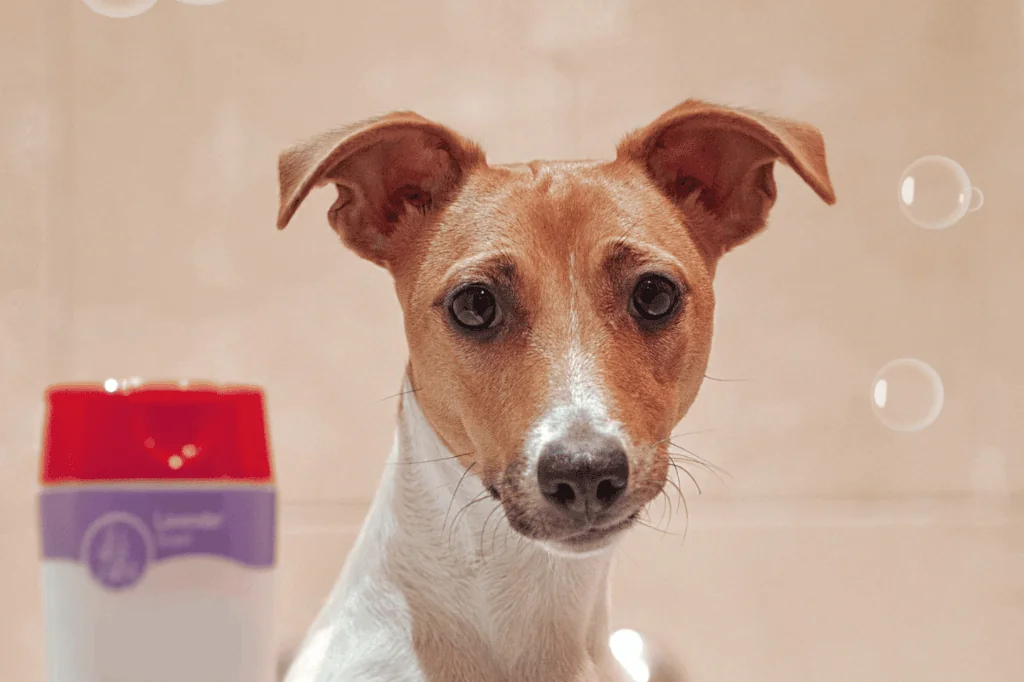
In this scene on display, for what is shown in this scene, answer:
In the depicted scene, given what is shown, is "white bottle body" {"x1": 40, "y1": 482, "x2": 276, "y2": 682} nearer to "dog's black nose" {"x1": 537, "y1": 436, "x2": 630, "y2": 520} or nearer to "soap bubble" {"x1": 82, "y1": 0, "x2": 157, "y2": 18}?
"dog's black nose" {"x1": 537, "y1": 436, "x2": 630, "y2": 520}

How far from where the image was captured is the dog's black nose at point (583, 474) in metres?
0.75

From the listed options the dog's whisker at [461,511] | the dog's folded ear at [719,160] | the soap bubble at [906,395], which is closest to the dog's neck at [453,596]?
the dog's whisker at [461,511]

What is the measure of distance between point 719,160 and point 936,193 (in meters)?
0.48

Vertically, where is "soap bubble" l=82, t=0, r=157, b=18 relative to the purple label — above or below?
above

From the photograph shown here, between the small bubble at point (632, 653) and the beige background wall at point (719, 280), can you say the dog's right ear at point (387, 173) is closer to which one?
the beige background wall at point (719, 280)

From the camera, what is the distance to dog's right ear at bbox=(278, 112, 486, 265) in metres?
0.94

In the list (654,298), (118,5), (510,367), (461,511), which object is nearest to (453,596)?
(461,511)

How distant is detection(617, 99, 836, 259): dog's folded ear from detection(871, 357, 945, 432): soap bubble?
52cm

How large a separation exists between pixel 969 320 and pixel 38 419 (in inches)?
56.1

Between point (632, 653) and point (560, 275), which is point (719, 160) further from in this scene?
point (632, 653)

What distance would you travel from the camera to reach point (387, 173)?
1012mm

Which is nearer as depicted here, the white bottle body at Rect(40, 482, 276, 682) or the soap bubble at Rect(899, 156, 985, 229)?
the white bottle body at Rect(40, 482, 276, 682)

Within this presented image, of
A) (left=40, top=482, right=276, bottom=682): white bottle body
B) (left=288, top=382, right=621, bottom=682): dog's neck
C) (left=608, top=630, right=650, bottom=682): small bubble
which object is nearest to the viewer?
(left=40, top=482, right=276, bottom=682): white bottle body

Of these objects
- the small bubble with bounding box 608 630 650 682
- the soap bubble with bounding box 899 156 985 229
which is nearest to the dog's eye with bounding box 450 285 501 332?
the small bubble with bounding box 608 630 650 682
